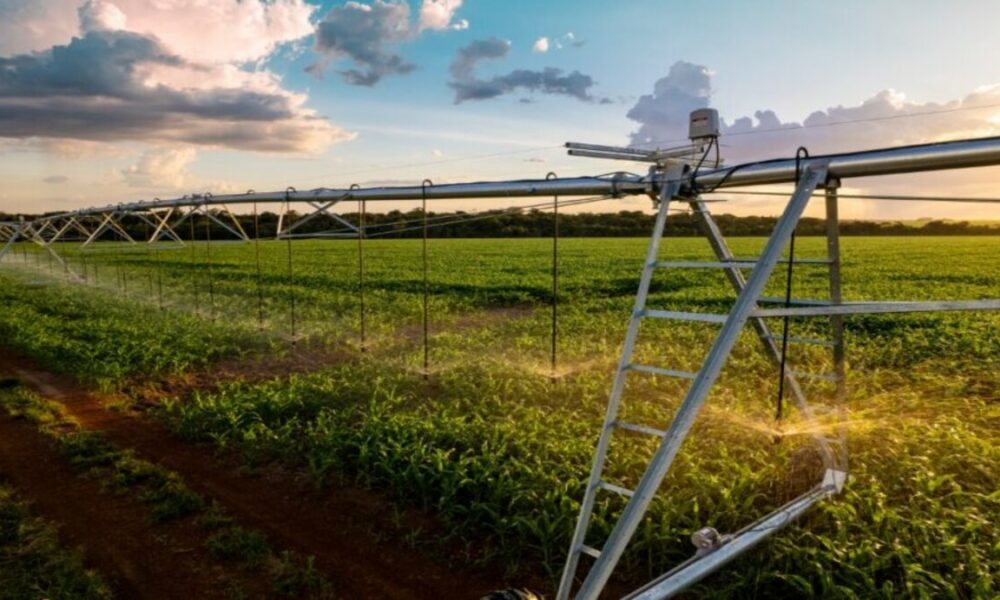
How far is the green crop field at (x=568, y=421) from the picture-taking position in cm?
476

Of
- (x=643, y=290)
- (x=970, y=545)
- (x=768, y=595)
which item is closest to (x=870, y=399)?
(x=970, y=545)

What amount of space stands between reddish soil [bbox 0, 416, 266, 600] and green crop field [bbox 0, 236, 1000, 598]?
1287 millimetres

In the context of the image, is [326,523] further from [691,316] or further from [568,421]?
[691,316]

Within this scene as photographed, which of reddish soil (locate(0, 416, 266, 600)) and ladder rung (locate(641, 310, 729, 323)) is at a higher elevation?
ladder rung (locate(641, 310, 729, 323))

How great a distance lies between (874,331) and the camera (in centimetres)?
1332

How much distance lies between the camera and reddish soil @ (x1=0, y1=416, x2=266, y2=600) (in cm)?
470

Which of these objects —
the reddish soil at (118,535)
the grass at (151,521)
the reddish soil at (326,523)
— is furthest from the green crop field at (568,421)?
the reddish soil at (118,535)

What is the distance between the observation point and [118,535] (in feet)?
17.6

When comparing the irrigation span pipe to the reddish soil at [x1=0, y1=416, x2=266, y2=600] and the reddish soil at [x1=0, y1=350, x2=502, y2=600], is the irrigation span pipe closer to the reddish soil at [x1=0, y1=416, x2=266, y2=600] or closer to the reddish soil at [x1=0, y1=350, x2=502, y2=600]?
the reddish soil at [x1=0, y1=350, x2=502, y2=600]

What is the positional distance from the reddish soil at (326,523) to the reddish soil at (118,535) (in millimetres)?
82

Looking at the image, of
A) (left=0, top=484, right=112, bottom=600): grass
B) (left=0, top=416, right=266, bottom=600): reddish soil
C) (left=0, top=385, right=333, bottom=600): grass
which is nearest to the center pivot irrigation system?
(left=0, top=385, right=333, bottom=600): grass

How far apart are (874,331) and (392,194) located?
1044cm

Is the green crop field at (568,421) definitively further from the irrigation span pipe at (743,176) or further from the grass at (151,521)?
the irrigation span pipe at (743,176)

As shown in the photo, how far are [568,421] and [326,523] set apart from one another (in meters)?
2.91
